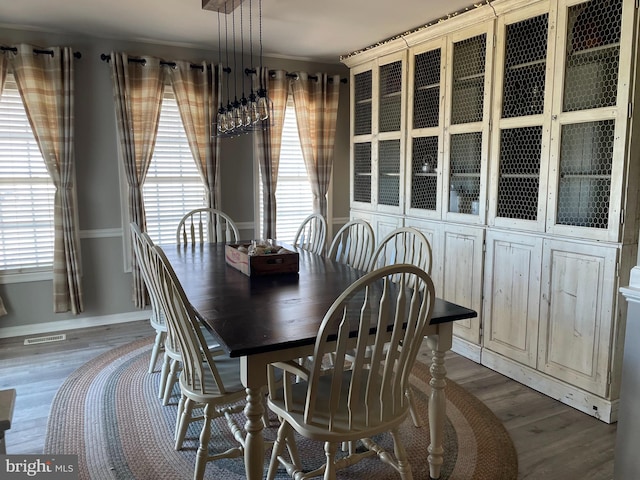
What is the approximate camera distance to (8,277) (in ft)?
12.5

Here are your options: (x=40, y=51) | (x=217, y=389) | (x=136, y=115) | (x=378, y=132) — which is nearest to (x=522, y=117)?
(x=378, y=132)

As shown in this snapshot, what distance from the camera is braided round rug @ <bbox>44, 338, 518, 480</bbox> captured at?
2146mm

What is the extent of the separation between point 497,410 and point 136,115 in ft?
11.5

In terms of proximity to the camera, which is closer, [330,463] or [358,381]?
[358,381]

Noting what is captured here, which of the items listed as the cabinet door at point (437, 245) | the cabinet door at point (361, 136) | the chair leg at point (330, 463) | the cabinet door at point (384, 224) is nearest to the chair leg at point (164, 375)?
the chair leg at point (330, 463)

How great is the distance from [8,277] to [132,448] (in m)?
2.30

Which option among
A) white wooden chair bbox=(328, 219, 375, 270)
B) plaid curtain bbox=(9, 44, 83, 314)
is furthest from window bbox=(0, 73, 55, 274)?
Answer: white wooden chair bbox=(328, 219, 375, 270)

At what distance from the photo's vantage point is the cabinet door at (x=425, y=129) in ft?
11.8

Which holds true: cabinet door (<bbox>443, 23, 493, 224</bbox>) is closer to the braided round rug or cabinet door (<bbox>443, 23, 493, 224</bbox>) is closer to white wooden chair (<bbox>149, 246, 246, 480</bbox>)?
the braided round rug

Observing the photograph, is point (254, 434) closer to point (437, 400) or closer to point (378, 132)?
point (437, 400)

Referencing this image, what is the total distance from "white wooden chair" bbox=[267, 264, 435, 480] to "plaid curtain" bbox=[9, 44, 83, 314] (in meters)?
2.78

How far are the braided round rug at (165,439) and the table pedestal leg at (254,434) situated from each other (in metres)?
0.52

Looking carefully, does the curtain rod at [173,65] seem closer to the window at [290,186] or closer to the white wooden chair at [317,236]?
the window at [290,186]

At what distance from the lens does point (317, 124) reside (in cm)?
481
